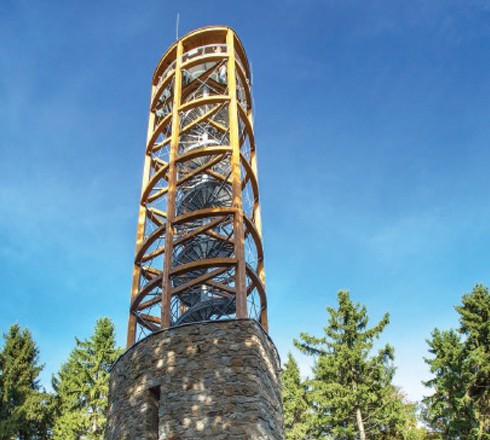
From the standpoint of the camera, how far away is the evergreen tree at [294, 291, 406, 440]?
16.1 meters

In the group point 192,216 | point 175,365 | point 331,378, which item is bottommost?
point 175,365

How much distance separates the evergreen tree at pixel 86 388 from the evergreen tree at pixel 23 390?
79cm

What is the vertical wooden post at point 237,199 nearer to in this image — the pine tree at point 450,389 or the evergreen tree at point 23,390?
the pine tree at point 450,389

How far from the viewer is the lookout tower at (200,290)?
7.86m

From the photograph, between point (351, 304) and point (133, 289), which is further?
point (351, 304)

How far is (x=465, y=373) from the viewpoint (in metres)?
16.0

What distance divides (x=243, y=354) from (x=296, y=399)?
1665 cm

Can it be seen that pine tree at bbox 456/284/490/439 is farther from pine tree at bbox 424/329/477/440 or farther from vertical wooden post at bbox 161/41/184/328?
vertical wooden post at bbox 161/41/184/328

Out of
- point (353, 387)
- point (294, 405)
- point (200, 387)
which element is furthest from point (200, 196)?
point (294, 405)

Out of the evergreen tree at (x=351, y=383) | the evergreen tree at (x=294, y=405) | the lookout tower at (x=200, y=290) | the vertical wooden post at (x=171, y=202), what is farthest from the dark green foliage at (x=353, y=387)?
the vertical wooden post at (x=171, y=202)

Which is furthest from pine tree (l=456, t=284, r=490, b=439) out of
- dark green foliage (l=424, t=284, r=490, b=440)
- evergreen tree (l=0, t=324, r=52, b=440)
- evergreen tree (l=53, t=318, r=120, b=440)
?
evergreen tree (l=0, t=324, r=52, b=440)

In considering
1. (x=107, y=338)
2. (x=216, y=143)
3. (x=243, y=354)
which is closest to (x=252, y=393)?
(x=243, y=354)

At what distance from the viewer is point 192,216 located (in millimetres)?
10992

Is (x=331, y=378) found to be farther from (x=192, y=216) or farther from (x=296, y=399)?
(x=192, y=216)
